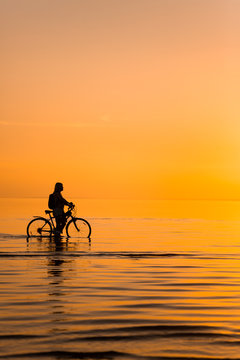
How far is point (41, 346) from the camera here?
7312 mm

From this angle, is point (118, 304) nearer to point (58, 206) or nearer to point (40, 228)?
point (58, 206)

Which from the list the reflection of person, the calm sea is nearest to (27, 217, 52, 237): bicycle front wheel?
the reflection of person

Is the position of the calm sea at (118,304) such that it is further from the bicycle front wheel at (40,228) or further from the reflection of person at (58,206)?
the bicycle front wheel at (40,228)

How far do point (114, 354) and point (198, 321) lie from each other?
2515 millimetres

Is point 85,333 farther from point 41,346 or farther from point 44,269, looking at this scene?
point 44,269

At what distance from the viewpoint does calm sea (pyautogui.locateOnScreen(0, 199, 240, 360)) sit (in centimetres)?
735

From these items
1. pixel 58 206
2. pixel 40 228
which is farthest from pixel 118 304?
pixel 40 228

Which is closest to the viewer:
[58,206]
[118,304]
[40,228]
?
[118,304]

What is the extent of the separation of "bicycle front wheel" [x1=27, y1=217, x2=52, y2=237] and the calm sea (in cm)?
513

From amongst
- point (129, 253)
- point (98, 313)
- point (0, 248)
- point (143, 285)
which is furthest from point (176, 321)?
point (0, 248)

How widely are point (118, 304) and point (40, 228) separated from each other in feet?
52.6

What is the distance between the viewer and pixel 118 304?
1071 cm

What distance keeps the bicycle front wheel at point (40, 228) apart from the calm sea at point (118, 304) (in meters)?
5.13

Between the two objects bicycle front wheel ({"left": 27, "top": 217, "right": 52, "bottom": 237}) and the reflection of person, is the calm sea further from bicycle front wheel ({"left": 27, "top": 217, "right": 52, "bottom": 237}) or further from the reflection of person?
bicycle front wheel ({"left": 27, "top": 217, "right": 52, "bottom": 237})
